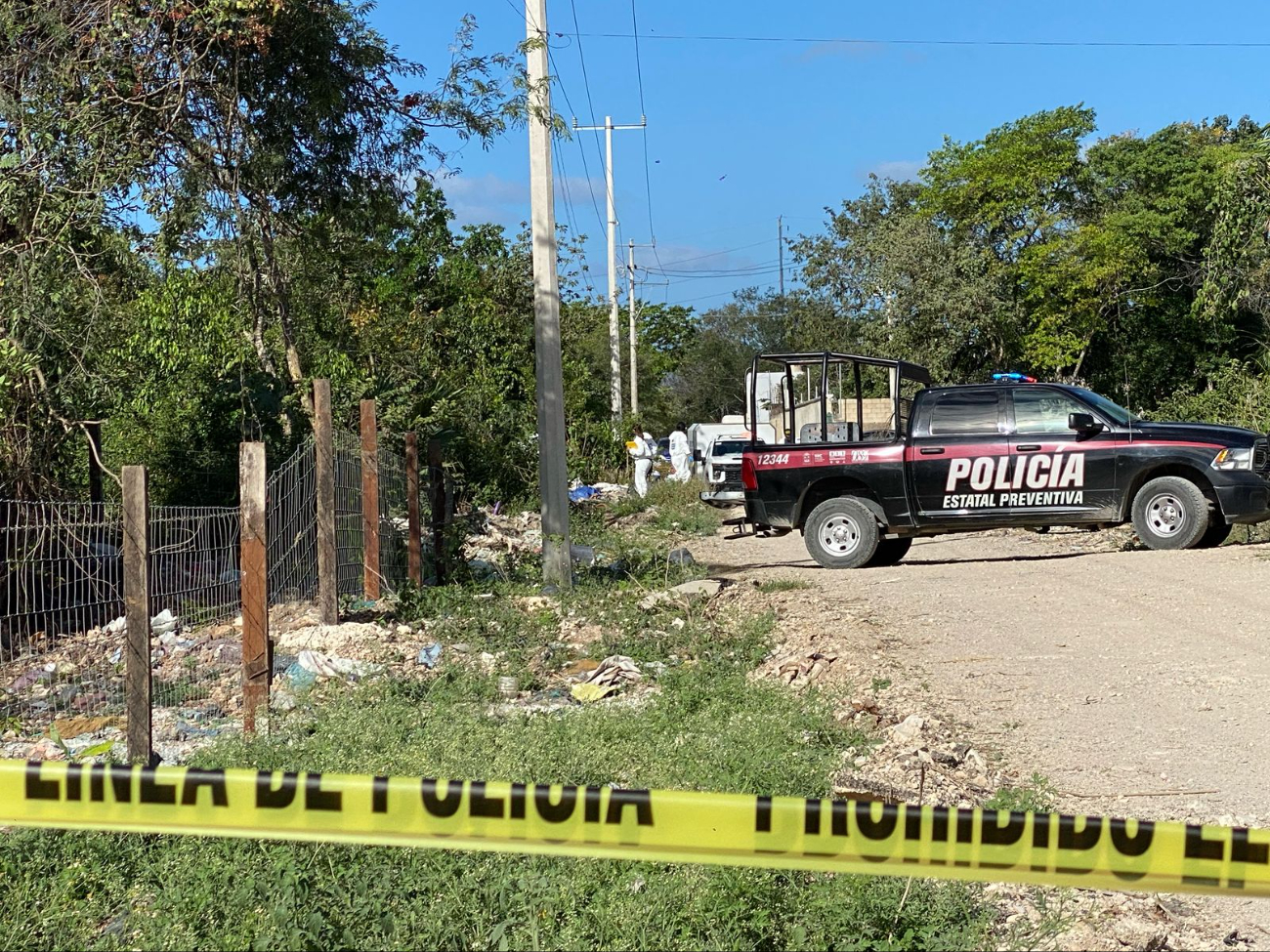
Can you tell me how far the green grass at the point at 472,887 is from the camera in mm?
4168

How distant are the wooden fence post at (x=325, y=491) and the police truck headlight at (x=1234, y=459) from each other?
374 inches

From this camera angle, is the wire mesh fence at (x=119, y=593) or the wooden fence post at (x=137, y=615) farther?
the wire mesh fence at (x=119, y=593)

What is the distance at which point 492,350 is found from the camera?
28.9 metres

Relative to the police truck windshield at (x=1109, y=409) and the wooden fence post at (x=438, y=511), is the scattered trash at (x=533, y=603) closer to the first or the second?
the wooden fence post at (x=438, y=511)

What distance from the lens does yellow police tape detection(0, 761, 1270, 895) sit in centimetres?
318

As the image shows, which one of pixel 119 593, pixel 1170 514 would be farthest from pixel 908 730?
pixel 1170 514

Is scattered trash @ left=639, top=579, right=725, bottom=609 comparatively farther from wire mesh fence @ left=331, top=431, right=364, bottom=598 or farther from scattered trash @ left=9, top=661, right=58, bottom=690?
scattered trash @ left=9, top=661, right=58, bottom=690

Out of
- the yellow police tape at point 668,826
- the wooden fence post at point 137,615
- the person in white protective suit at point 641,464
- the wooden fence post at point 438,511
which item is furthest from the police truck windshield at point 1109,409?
the person in white protective suit at point 641,464

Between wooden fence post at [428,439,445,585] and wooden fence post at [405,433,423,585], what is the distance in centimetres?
47

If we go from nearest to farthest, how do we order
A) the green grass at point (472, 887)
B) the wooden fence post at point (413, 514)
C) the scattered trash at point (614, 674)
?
the green grass at point (472, 887) → the scattered trash at point (614, 674) → the wooden fence post at point (413, 514)

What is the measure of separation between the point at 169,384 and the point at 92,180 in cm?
490

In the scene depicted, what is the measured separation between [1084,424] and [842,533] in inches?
112

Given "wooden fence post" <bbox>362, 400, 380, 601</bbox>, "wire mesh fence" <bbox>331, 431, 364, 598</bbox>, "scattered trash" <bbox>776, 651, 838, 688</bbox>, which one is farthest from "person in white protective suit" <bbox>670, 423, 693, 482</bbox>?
"scattered trash" <bbox>776, 651, 838, 688</bbox>

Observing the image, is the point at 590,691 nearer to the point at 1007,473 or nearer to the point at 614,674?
the point at 614,674
